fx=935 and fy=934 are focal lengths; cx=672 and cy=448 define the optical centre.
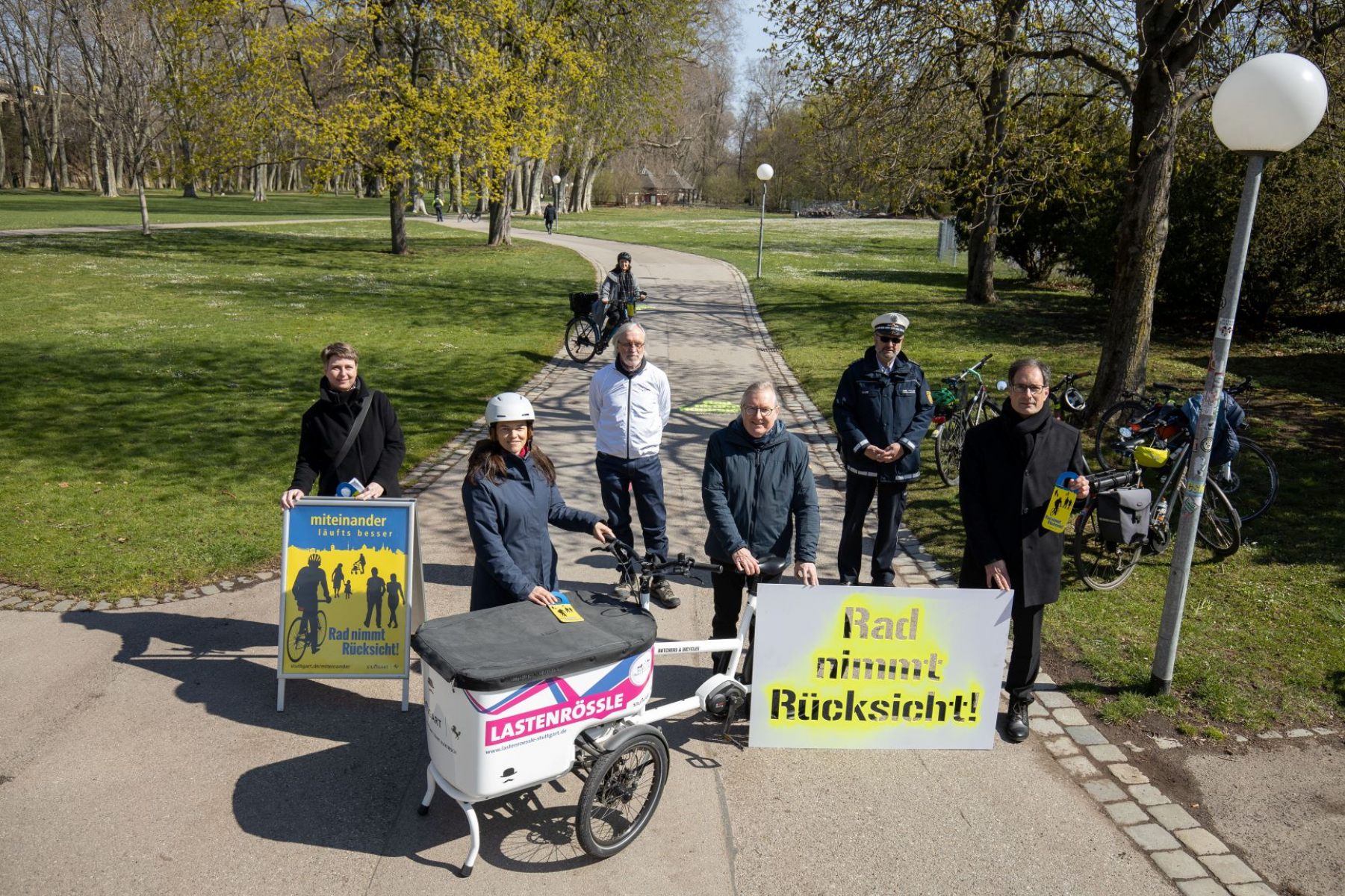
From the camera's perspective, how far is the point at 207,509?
791 cm

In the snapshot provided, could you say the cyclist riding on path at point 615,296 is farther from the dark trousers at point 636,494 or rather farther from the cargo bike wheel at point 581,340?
the dark trousers at point 636,494

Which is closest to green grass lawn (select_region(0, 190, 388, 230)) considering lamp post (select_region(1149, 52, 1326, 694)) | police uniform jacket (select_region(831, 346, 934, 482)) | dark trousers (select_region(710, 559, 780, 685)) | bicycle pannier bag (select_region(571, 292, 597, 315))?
bicycle pannier bag (select_region(571, 292, 597, 315))

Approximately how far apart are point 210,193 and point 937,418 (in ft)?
257

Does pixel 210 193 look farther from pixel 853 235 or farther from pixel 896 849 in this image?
pixel 896 849

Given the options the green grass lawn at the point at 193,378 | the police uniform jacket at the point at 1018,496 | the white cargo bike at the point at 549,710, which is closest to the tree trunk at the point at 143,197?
the green grass lawn at the point at 193,378

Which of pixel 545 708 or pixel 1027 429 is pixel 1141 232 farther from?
pixel 545 708

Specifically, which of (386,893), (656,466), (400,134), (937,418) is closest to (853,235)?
(400,134)

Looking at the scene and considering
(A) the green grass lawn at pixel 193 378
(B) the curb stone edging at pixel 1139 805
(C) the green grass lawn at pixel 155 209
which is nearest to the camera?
(B) the curb stone edging at pixel 1139 805

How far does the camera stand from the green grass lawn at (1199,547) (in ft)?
18.8

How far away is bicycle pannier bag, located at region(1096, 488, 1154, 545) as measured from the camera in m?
6.35

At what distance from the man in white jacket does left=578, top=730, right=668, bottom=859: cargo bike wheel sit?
2401 mm

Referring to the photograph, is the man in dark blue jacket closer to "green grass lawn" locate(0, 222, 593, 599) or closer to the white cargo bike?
the white cargo bike

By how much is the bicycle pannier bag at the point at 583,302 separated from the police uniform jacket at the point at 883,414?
8395mm

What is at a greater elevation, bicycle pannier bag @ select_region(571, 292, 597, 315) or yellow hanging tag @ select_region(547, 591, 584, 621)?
bicycle pannier bag @ select_region(571, 292, 597, 315)
